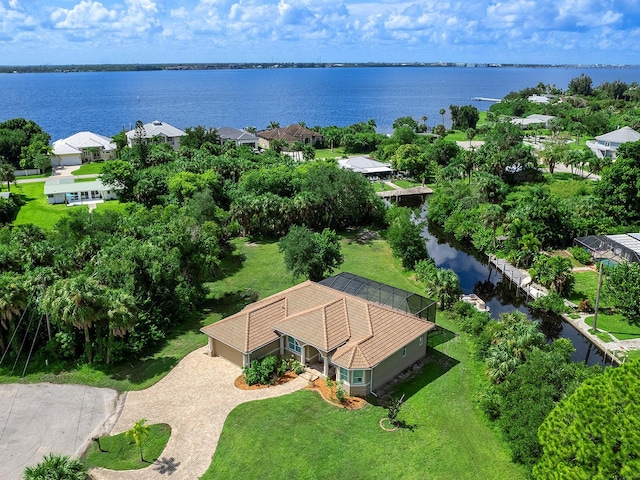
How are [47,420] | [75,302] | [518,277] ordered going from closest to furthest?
[47,420], [75,302], [518,277]

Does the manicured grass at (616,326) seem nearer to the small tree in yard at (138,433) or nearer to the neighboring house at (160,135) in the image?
the small tree in yard at (138,433)

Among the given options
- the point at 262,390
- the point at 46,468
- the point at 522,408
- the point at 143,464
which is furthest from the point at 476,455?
the point at 46,468

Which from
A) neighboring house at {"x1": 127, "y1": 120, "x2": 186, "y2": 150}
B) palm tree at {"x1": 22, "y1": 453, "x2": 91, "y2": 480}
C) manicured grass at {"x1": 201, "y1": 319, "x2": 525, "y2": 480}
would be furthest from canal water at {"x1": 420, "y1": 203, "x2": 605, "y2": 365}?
neighboring house at {"x1": 127, "y1": 120, "x2": 186, "y2": 150}

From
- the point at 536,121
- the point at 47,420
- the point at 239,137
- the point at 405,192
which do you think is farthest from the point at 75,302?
the point at 536,121

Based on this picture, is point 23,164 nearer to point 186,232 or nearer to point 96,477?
point 186,232

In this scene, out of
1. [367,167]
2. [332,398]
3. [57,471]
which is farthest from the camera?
[367,167]

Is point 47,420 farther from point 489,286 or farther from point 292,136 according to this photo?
point 292,136

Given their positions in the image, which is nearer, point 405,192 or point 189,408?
point 189,408
